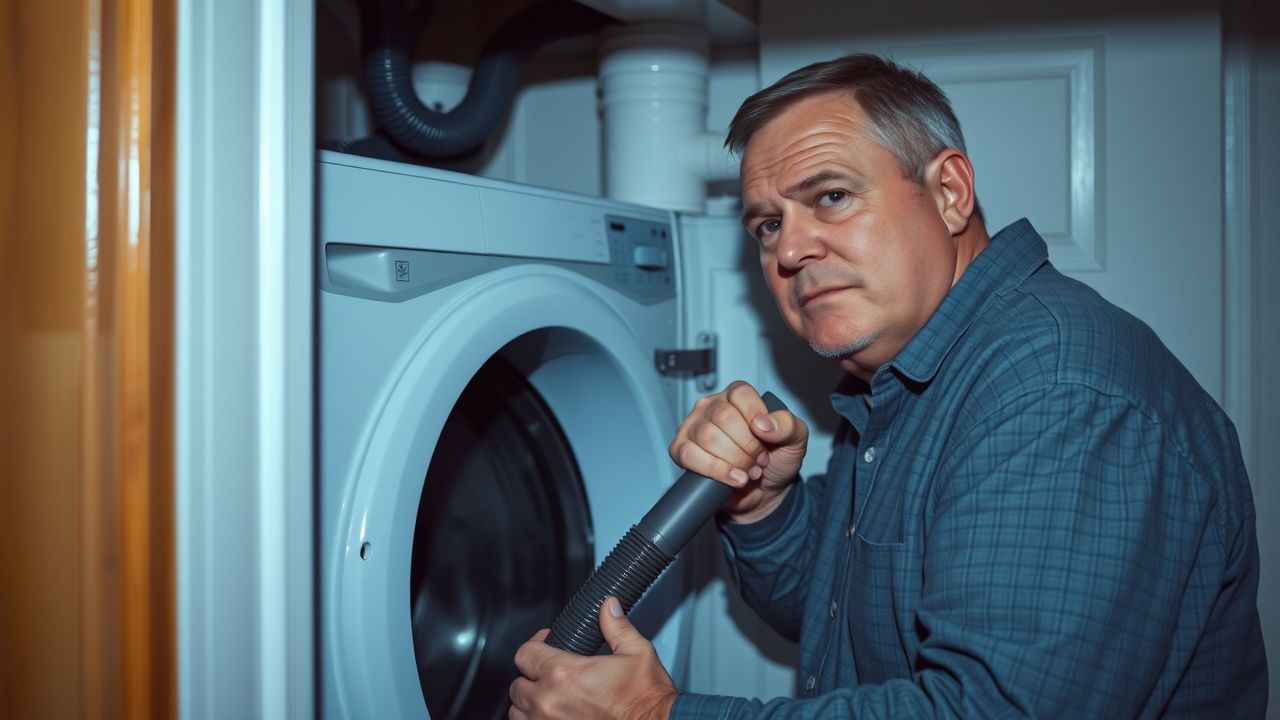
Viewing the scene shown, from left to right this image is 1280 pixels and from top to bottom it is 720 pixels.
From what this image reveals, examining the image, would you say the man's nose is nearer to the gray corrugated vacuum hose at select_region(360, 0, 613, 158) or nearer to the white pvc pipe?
the white pvc pipe

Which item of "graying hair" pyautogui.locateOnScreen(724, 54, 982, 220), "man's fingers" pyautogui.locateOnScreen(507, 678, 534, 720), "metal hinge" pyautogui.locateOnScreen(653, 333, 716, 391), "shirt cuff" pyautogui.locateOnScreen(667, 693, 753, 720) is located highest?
"graying hair" pyautogui.locateOnScreen(724, 54, 982, 220)

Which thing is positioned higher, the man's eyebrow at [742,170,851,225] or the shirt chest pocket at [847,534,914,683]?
the man's eyebrow at [742,170,851,225]

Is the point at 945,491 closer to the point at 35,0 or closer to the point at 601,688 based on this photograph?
the point at 601,688

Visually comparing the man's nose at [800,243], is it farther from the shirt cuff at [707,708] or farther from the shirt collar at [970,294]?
the shirt cuff at [707,708]

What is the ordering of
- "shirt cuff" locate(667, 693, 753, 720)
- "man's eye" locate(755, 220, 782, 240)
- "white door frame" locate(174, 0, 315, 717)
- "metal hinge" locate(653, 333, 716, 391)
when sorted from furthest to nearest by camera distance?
"metal hinge" locate(653, 333, 716, 391), "man's eye" locate(755, 220, 782, 240), "shirt cuff" locate(667, 693, 753, 720), "white door frame" locate(174, 0, 315, 717)

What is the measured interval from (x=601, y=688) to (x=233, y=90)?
583 millimetres

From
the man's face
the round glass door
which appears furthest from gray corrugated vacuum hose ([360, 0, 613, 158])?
the man's face

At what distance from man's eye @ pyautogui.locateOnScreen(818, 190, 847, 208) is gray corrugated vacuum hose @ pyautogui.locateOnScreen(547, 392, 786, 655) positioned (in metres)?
0.32

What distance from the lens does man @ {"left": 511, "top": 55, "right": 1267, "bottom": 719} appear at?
69cm

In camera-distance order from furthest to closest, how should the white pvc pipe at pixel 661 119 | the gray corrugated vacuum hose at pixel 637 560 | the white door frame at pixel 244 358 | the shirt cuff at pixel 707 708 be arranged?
the white pvc pipe at pixel 661 119 < the gray corrugated vacuum hose at pixel 637 560 < the shirt cuff at pixel 707 708 < the white door frame at pixel 244 358

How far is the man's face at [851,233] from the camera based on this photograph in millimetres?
956

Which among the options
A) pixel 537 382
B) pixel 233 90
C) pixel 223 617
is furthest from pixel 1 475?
pixel 537 382

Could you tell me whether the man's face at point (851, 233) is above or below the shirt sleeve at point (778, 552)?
above

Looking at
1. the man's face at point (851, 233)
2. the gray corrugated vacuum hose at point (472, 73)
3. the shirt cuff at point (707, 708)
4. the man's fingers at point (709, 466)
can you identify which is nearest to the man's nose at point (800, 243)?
the man's face at point (851, 233)
